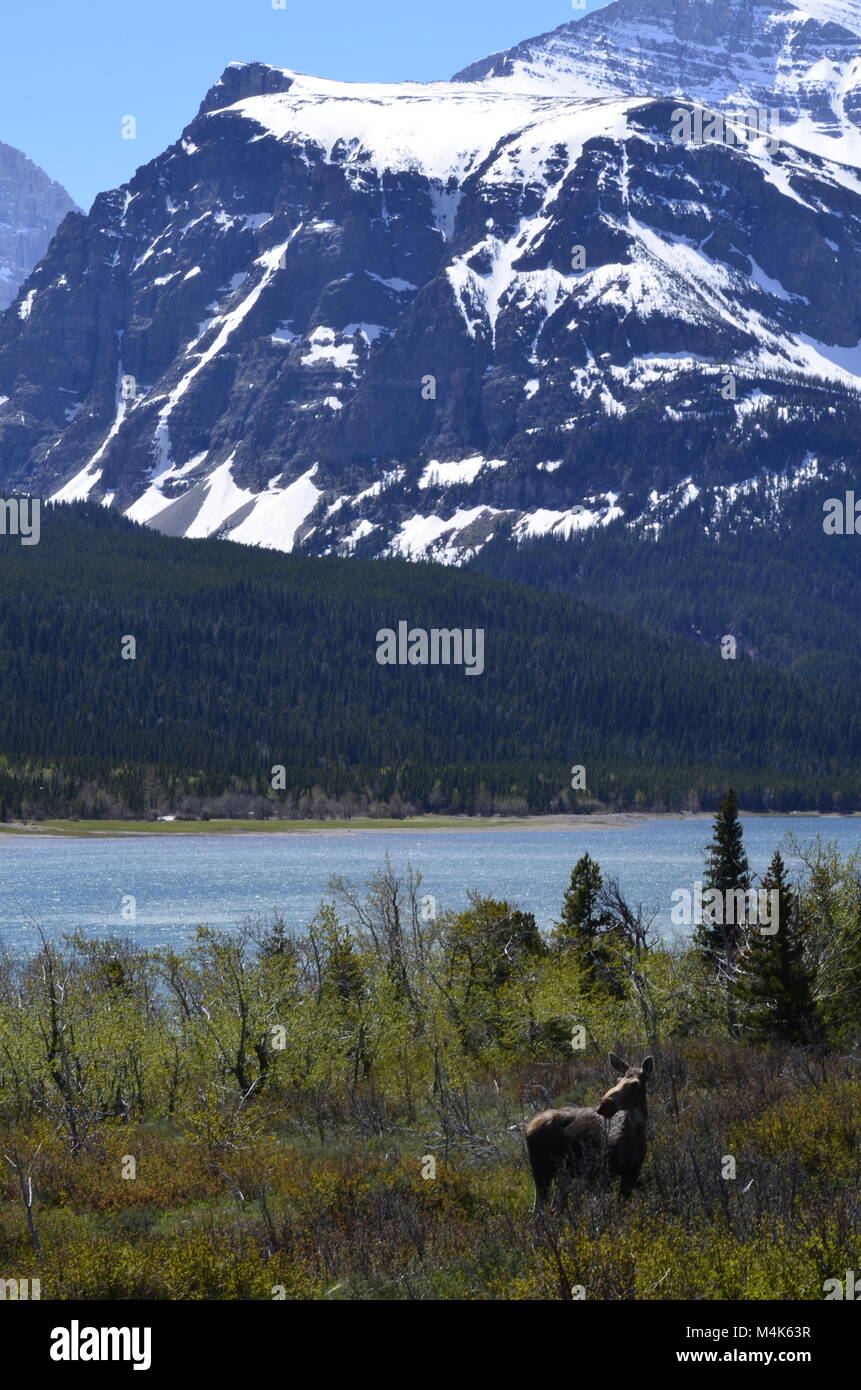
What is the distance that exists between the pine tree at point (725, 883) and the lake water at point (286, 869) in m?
18.0

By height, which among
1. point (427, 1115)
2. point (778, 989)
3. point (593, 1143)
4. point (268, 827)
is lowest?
point (268, 827)

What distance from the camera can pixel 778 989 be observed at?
123ft

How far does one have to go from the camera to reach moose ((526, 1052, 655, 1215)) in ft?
66.3

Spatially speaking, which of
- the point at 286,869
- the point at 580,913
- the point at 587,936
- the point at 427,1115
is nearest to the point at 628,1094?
the point at 427,1115

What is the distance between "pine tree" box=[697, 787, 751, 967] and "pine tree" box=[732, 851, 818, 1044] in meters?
9.97

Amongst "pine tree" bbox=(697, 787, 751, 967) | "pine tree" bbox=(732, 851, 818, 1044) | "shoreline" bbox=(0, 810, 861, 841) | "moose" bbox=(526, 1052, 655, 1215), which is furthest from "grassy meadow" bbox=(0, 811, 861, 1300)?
"shoreline" bbox=(0, 810, 861, 841)

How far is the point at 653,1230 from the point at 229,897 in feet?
287

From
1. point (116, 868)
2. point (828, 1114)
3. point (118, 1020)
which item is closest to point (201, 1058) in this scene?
point (118, 1020)

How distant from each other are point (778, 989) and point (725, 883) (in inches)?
615

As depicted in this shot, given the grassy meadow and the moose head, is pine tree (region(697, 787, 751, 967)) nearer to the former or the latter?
the grassy meadow

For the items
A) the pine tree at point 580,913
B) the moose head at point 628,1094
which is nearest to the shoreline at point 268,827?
the pine tree at point 580,913

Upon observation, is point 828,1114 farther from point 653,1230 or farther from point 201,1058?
point 201,1058

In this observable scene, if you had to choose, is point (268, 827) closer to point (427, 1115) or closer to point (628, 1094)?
point (427, 1115)
